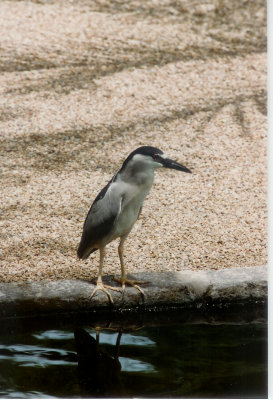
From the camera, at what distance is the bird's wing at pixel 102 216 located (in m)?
2.63

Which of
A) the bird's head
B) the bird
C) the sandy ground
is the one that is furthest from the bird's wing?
the sandy ground

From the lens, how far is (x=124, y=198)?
2637 millimetres

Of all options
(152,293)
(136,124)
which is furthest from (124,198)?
(136,124)

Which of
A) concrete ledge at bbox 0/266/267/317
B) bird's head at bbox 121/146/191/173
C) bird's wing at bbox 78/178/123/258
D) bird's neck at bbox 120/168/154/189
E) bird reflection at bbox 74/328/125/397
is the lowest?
bird reflection at bbox 74/328/125/397

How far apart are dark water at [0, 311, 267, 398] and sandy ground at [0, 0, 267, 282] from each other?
1.24 feet

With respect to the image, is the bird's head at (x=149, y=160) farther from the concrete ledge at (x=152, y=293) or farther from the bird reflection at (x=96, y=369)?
the bird reflection at (x=96, y=369)

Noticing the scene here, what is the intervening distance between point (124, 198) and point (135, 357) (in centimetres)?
60

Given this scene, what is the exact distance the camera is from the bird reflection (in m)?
2.29

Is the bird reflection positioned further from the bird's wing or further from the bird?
the bird's wing

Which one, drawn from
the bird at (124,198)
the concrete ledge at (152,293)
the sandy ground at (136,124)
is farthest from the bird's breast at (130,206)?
the sandy ground at (136,124)

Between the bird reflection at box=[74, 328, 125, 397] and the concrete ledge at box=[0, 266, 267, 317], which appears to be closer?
the bird reflection at box=[74, 328, 125, 397]

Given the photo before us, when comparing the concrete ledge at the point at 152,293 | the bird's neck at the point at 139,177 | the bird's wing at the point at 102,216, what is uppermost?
the bird's neck at the point at 139,177

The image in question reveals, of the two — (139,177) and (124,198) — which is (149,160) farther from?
(124,198)

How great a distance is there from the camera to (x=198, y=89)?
185 inches
